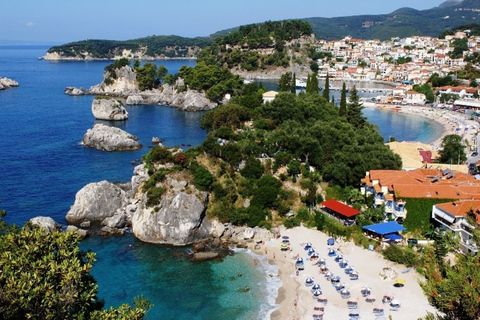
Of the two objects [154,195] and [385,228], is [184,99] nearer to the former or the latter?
[154,195]

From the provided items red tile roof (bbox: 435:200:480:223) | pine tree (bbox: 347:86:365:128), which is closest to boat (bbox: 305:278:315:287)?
red tile roof (bbox: 435:200:480:223)

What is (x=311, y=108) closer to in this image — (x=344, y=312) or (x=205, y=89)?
(x=344, y=312)

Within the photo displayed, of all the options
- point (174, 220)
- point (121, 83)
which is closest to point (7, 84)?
point (121, 83)

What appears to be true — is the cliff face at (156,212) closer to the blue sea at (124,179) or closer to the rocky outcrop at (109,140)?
the blue sea at (124,179)

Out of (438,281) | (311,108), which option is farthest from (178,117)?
(438,281)

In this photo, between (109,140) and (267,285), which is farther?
(109,140)

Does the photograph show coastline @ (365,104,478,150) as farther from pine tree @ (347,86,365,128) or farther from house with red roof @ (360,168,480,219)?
house with red roof @ (360,168,480,219)

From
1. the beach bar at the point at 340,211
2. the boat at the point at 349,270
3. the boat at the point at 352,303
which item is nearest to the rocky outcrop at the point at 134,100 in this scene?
the beach bar at the point at 340,211
